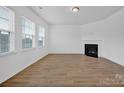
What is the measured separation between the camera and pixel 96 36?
823 cm

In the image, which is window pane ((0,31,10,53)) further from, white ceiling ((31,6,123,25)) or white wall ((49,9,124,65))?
white wall ((49,9,124,65))

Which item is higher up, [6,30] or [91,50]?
[6,30]

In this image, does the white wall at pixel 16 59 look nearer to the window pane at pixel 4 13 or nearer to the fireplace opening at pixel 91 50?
the window pane at pixel 4 13

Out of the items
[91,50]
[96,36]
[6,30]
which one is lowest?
[91,50]

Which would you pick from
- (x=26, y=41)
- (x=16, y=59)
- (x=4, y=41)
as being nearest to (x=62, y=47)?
(x=26, y=41)

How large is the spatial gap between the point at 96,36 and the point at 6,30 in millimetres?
6363

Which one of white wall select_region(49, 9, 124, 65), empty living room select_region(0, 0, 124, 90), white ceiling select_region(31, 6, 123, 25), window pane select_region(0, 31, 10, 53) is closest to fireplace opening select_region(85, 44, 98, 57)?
empty living room select_region(0, 0, 124, 90)

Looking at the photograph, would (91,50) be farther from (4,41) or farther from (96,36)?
(4,41)

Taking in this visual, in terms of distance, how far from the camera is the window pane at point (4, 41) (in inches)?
121

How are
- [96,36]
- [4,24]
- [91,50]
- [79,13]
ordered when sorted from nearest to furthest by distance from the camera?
[4,24], [79,13], [96,36], [91,50]

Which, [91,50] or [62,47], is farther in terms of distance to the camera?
[62,47]
